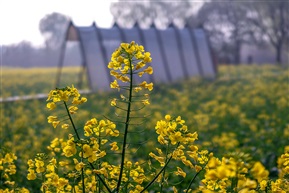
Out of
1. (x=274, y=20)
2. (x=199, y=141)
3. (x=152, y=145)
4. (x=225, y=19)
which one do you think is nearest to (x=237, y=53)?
(x=225, y=19)

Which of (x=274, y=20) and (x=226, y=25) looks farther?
(x=226, y=25)

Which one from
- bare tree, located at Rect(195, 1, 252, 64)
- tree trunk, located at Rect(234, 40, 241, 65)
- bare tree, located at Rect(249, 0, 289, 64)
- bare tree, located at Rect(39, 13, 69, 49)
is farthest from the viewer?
bare tree, located at Rect(195, 1, 252, 64)

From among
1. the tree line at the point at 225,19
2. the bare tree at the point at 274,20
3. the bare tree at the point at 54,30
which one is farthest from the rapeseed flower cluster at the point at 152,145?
the bare tree at the point at 274,20

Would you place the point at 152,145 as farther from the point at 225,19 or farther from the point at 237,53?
the point at 225,19

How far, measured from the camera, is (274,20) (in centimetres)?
3622

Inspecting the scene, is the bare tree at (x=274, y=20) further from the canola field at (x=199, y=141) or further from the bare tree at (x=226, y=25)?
the canola field at (x=199, y=141)

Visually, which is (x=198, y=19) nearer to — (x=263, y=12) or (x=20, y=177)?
(x=263, y=12)

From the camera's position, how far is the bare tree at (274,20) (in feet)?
117

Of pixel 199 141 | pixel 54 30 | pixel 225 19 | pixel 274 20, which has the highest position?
pixel 54 30

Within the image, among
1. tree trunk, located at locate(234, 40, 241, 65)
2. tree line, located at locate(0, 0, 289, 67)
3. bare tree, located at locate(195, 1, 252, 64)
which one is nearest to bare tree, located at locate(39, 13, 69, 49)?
tree line, located at locate(0, 0, 289, 67)

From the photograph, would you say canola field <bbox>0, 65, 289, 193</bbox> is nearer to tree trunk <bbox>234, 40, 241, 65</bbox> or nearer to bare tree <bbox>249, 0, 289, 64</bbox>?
bare tree <bbox>249, 0, 289, 64</bbox>

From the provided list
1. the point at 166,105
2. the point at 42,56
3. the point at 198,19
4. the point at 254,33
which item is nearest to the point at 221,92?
the point at 166,105

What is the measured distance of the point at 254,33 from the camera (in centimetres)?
4147

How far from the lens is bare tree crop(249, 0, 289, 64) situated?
35781 mm
